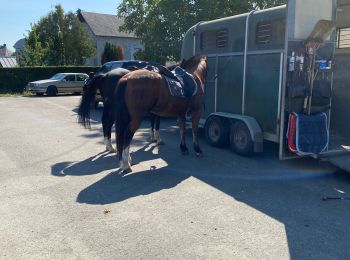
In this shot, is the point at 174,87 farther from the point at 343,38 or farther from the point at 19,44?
the point at 19,44

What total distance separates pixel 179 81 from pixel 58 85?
18542 mm

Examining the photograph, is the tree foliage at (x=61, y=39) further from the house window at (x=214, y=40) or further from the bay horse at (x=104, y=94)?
the bay horse at (x=104, y=94)

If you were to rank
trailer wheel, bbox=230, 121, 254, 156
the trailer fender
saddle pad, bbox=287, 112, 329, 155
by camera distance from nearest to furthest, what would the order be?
1. saddle pad, bbox=287, 112, 329, 155
2. the trailer fender
3. trailer wheel, bbox=230, 121, 254, 156

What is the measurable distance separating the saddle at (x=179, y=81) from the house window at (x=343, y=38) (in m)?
3.32

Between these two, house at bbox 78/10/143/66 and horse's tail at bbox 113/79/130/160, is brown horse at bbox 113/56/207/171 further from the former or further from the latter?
house at bbox 78/10/143/66

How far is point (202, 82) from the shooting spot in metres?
8.30

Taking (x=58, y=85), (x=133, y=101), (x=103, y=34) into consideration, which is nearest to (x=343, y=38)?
(x=133, y=101)

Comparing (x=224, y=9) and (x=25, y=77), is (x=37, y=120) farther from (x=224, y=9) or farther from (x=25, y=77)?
(x=25, y=77)

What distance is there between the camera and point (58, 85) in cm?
2433

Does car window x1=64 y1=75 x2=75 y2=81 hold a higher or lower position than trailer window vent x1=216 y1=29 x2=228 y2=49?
lower

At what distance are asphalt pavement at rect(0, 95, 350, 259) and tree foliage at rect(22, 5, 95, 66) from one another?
30.5 m

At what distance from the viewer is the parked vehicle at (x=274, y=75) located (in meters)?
6.56

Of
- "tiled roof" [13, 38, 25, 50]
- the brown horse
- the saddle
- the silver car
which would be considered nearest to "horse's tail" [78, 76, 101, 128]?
the brown horse

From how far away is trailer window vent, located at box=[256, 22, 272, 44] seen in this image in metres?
A: 7.21
